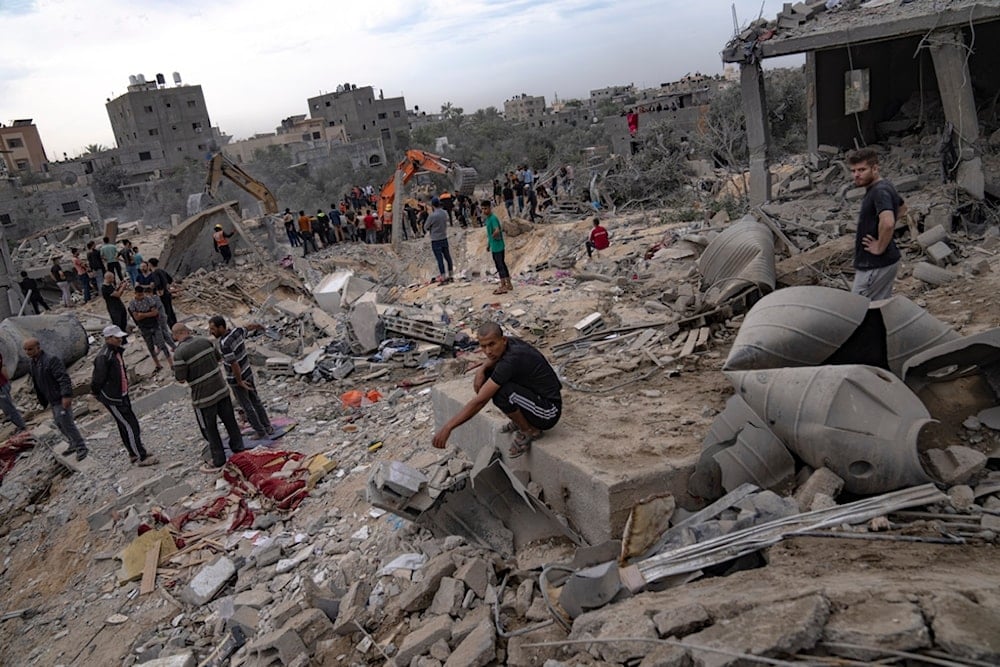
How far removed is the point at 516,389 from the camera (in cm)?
420

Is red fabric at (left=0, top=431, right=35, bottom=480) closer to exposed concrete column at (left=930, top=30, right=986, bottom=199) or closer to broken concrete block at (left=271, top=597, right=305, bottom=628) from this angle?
broken concrete block at (left=271, top=597, right=305, bottom=628)

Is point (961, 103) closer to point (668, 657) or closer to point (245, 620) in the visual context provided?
point (668, 657)

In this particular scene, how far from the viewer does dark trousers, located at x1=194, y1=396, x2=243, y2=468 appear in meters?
6.52

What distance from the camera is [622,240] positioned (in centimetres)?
1241

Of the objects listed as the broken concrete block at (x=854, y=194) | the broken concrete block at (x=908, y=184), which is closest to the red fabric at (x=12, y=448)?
the broken concrete block at (x=854, y=194)

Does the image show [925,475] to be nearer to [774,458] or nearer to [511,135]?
[774,458]

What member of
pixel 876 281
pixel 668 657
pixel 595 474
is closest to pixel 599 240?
pixel 876 281

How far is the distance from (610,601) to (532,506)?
3.45 ft

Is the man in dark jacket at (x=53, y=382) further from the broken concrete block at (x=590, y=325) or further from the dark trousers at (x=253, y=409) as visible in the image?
the broken concrete block at (x=590, y=325)

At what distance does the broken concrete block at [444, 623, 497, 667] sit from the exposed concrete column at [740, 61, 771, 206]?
1001 cm

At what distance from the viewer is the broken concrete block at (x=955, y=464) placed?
10.4ft

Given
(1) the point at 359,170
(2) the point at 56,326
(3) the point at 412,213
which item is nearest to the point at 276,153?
(1) the point at 359,170

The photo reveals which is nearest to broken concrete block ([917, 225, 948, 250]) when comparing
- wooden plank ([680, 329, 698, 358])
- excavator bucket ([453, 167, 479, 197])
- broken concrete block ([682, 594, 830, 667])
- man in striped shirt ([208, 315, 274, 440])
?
wooden plank ([680, 329, 698, 358])

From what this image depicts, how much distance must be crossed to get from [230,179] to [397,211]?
4.58 meters
